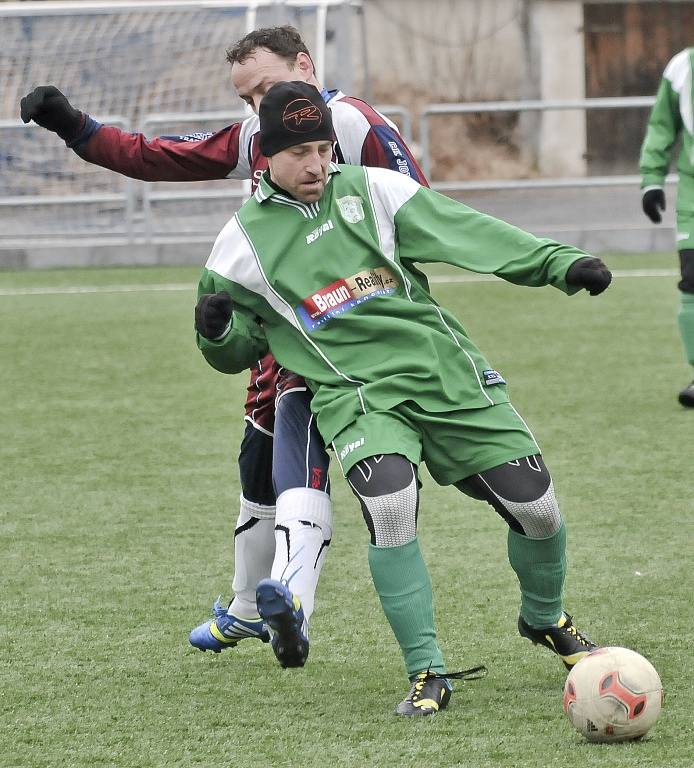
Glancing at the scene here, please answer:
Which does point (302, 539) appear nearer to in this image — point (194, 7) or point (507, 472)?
point (507, 472)

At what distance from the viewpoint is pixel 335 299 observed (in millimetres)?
3812

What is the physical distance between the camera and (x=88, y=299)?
12.9 m

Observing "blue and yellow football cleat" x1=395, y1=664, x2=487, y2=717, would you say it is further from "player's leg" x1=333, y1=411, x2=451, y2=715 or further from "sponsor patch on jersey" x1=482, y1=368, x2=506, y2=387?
"sponsor patch on jersey" x1=482, y1=368, x2=506, y2=387

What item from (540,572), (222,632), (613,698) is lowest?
(222,632)

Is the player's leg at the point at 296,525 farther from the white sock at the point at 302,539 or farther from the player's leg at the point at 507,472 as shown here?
the player's leg at the point at 507,472

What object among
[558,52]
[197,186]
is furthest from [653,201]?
[558,52]

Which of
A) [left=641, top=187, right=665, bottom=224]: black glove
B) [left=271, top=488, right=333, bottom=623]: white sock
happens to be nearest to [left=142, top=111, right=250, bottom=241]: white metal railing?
[left=641, top=187, right=665, bottom=224]: black glove

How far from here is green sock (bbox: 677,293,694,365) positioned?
305 inches

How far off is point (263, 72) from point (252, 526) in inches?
49.6

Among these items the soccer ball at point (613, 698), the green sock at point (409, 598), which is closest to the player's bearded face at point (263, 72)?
the green sock at point (409, 598)

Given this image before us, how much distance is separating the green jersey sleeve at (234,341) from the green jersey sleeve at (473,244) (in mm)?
412

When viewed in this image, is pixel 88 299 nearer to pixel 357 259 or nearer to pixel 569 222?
pixel 569 222

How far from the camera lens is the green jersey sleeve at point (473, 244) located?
3.77 metres

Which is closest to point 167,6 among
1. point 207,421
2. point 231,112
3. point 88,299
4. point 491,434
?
point 231,112
